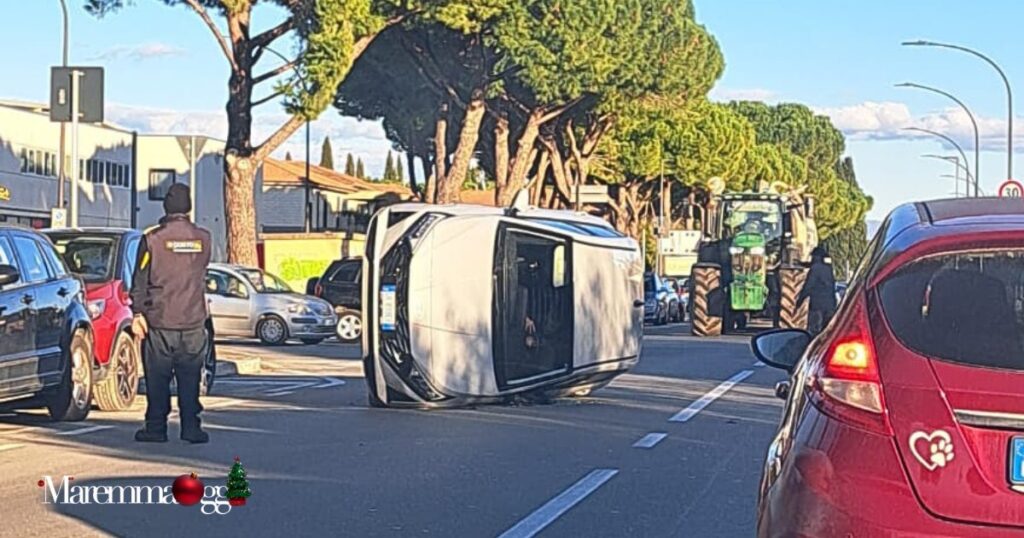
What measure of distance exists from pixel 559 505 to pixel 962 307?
5.03 meters

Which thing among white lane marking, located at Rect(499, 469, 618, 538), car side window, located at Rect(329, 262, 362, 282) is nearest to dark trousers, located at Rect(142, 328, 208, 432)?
white lane marking, located at Rect(499, 469, 618, 538)

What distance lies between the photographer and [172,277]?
11.4 meters

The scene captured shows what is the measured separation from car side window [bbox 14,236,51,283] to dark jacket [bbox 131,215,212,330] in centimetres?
160

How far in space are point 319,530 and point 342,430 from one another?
15.4ft

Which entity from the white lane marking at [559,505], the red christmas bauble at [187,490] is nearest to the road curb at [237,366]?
the white lane marking at [559,505]

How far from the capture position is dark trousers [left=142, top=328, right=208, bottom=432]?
37.3 feet

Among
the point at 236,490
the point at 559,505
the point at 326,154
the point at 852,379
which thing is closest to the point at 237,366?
the point at 236,490

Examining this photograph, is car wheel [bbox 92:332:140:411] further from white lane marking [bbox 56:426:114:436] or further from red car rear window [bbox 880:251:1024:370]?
red car rear window [bbox 880:251:1024:370]

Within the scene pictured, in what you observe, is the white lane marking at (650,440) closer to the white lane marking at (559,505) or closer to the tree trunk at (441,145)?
the white lane marking at (559,505)

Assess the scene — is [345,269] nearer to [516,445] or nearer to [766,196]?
[766,196]

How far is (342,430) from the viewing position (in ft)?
42.0

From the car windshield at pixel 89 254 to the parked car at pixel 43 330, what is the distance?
1.36 m

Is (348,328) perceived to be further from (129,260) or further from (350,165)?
(350,165)

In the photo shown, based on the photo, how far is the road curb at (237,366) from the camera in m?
20.4
